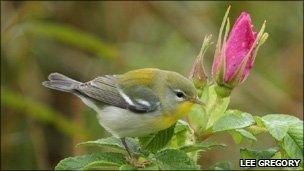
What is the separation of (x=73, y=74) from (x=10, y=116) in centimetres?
67

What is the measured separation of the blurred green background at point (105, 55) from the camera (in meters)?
4.26

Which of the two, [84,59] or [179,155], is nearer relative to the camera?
[179,155]

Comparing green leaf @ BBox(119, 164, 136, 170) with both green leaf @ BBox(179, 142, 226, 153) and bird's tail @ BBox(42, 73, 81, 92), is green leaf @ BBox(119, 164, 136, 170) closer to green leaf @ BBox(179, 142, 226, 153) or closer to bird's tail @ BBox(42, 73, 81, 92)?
green leaf @ BBox(179, 142, 226, 153)

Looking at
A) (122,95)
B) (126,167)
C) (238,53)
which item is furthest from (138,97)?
(126,167)

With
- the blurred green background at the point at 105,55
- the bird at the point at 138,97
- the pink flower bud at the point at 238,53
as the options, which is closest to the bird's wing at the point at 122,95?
the bird at the point at 138,97

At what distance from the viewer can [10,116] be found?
14.1 ft

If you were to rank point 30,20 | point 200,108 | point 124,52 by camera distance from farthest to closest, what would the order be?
point 124,52, point 30,20, point 200,108

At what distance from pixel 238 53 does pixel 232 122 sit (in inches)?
9.6

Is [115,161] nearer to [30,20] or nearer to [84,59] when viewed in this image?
[30,20]

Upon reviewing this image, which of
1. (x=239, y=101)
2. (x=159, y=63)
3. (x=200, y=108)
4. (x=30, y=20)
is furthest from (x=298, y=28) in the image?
(x=200, y=108)

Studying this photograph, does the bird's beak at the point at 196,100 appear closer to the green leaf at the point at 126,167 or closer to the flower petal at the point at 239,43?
the flower petal at the point at 239,43

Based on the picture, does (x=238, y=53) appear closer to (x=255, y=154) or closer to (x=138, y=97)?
(x=255, y=154)

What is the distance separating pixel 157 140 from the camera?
2.00 metres

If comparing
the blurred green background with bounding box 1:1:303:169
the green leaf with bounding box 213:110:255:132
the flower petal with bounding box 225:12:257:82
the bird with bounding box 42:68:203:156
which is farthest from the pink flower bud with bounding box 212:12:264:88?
the blurred green background with bounding box 1:1:303:169
